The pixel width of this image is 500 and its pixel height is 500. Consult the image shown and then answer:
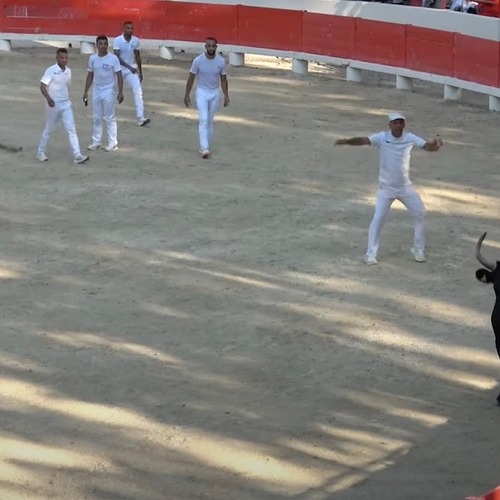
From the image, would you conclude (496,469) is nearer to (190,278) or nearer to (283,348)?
(283,348)

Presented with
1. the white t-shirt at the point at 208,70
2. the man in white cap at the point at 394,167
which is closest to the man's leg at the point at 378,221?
the man in white cap at the point at 394,167

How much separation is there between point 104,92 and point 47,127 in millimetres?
1163

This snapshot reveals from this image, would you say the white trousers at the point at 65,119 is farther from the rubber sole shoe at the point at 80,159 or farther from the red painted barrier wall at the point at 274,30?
the red painted barrier wall at the point at 274,30

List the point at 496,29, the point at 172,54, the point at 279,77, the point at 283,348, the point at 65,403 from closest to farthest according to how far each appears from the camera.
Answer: the point at 65,403 < the point at 283,348 < the point at 496,29 < the point at 279,77 < the point at 172,54

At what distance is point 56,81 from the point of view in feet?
60.1

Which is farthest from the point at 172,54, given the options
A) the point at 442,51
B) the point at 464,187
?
the point at 464,187

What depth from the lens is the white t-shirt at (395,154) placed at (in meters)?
13.7

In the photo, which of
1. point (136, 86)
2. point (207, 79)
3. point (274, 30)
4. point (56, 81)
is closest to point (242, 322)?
point (207, 79)

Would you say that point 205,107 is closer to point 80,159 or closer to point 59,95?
point 80,159

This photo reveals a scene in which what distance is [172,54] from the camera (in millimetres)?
28141

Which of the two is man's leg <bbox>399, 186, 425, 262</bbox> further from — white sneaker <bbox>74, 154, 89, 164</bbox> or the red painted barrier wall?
the red painted barrier wall

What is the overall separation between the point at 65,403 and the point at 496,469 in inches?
143

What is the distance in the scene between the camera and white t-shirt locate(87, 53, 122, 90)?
63.1ft

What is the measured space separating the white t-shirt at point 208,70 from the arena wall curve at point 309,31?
20.5 feet
